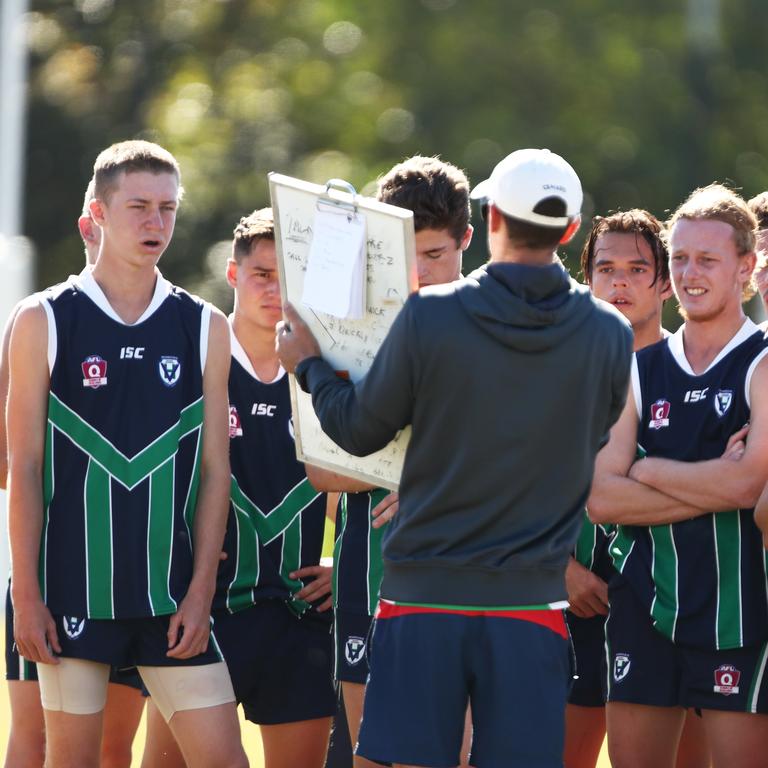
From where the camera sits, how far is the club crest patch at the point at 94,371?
4.78 meters

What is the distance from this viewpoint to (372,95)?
25.9m

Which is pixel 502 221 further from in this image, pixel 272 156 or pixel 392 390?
pixel 272 156

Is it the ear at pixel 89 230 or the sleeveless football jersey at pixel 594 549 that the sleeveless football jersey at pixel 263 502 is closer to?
the ear at pixel 89 230

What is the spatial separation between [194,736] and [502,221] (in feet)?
6.06

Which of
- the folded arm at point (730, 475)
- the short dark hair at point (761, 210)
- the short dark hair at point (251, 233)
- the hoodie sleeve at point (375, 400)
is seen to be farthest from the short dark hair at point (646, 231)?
the hoodie sleeve at point (375, 400)

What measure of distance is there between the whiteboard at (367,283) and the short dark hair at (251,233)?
3.33 feet

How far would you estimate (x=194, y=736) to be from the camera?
15.5ft

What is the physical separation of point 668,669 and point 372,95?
857 inches

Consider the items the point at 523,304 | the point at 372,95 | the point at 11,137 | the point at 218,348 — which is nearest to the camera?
the point at 523,304

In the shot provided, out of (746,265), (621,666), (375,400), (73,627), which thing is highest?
(746,265)

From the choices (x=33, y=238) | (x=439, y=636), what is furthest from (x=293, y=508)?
(x=33, y=238)

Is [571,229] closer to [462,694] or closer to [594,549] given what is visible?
[462,694]

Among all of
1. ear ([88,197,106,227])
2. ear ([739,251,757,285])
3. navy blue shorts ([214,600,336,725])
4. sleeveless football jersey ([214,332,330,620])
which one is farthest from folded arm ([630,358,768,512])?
ear ([88,197,106,227])

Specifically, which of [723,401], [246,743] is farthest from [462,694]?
[246,743]
